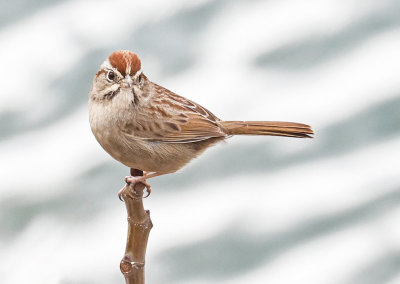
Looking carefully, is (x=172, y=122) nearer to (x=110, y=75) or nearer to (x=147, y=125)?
(x=147, y=125)

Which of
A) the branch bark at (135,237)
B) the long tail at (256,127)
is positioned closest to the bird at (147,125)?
the long tail at (256,127)

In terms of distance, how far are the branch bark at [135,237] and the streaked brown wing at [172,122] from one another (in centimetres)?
95

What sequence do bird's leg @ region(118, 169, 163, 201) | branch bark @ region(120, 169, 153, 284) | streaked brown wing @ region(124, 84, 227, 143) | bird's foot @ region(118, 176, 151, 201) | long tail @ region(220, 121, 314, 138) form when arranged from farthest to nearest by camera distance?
long tail @ region(220, 121, 314, 138) < streaked brown wing @ region(124, 84, 227, 143) < bird's leg @ region(118, 169, 163, 201) < bird's foot @ region(118, 176, 151, 201) < branch bark @ region(120, 169, 153, 284)

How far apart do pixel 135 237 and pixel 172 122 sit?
155 centimetres

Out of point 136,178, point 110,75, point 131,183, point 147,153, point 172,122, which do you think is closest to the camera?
point 131,183

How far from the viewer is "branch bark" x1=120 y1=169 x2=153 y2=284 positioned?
15.9ft

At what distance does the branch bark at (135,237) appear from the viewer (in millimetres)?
4844

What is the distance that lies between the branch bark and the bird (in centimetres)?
25

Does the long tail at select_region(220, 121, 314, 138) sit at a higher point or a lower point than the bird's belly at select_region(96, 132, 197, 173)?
higher

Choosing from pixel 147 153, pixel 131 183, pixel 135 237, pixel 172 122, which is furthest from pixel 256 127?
pixel 135 237

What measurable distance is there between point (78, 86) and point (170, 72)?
28.5 inches

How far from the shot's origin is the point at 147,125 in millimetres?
6172

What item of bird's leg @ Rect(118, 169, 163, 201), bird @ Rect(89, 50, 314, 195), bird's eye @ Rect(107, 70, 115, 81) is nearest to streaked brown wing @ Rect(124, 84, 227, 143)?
bird @ Rect(89, 50, 314, 195)

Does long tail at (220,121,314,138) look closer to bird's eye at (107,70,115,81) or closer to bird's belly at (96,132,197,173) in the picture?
bird's belly at (96,132,197,173)
